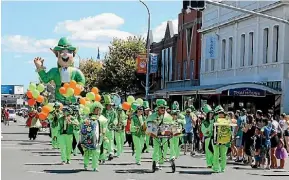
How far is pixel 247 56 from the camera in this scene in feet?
135

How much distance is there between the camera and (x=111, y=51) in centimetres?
6681

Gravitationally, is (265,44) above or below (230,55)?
above

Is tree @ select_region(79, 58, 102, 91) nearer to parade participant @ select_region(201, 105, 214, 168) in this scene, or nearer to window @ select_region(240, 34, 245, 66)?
window @ select_region(240, 34, 245, 66)

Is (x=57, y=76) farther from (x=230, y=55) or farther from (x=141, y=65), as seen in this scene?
(x=141, y=65)

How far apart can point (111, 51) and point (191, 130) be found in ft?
143

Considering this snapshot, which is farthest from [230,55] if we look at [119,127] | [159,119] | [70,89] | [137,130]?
[159,119]

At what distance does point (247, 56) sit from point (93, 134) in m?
26.9

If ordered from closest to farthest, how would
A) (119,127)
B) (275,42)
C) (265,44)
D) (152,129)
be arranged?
(152,129) < (119,127) < (275,42) < (265,44)

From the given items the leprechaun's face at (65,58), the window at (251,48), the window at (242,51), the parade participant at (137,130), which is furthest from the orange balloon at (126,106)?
the window at (242,51)

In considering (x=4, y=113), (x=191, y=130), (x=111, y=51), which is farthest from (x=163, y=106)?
(x=111, y=51)

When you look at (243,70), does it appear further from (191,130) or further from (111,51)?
(111,51)

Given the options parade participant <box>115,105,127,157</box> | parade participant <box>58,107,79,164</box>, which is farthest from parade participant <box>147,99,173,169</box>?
parade participant <box>115,105,127,157</box>

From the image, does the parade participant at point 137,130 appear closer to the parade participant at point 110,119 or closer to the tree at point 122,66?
the parade participant at point 110,119

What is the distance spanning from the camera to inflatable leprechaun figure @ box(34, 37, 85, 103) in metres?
21.4
